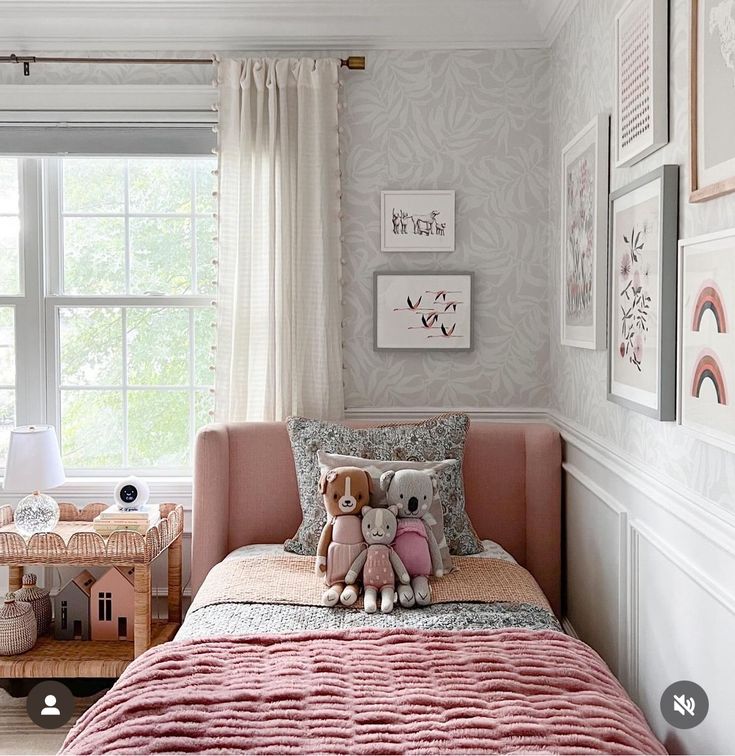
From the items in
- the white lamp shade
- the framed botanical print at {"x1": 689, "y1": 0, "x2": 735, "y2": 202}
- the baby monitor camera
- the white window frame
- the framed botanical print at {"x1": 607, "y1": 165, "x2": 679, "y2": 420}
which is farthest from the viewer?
the white window frame

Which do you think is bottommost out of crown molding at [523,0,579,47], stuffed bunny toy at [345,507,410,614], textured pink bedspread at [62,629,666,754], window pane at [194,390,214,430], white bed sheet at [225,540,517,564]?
textured pink bedspread at [62,629,666,754]

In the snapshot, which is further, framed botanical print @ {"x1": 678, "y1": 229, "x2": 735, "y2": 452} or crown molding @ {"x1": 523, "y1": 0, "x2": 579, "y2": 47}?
crown molding @ {"x1": 523, "y1": 0, "x2": 579, "y2": 47}

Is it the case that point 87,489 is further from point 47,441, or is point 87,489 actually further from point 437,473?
point 437,473

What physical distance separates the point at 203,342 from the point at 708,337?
7.28 ft

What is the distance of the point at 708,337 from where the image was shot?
5.40 ft

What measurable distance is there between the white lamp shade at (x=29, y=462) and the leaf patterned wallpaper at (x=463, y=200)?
3.76 ft

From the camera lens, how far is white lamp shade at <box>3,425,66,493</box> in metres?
2.90

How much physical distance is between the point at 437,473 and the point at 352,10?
1.78m

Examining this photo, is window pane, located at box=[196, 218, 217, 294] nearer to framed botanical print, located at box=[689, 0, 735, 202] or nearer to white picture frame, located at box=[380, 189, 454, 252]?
white picture frame, located at box=[380, 189, 454, 252]

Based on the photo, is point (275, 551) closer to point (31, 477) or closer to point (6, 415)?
point (31, 477)

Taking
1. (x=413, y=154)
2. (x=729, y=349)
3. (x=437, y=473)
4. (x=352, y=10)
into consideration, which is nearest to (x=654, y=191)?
(x=729, y=349)

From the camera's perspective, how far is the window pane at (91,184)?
132 inches

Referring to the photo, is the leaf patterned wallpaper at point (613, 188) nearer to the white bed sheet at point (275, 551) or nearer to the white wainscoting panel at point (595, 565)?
the white wainscoting panel at point (595, 565)

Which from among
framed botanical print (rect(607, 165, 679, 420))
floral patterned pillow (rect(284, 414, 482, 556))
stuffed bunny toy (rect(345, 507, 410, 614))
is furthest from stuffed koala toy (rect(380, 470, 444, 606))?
framed botanical print (rect(607, 165, 679, 420))
